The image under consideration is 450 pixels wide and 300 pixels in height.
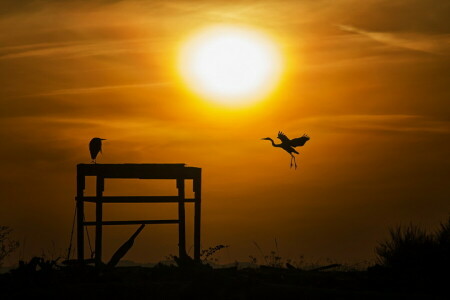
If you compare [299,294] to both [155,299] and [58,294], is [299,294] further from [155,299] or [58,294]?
[58,294]

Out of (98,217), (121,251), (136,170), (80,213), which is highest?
(136,170)

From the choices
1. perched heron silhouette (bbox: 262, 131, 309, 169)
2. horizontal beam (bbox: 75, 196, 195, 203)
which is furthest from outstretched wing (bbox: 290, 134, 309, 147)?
horizontal beam (bbox: 75, 196, 195, 203)

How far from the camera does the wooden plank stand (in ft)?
68.8

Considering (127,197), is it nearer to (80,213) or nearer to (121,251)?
(80,213)

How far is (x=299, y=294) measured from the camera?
1416cm

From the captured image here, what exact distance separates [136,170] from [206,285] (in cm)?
700

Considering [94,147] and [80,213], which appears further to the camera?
[94,147]

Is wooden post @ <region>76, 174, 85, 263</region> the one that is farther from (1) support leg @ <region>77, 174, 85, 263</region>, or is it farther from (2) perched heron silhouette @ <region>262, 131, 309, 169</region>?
(2) perched heron silhouette @ <region>262, 131, 309, 169</region>

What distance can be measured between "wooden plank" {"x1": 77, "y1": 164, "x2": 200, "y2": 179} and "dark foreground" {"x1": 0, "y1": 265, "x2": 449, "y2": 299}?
385 centimetres

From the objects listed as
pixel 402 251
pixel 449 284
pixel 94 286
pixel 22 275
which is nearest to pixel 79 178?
pixel 22 275

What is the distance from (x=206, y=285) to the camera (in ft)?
48.3

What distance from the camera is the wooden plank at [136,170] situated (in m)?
21.0

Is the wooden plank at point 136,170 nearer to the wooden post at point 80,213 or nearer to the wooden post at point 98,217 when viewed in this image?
the wooden post at point 80,213

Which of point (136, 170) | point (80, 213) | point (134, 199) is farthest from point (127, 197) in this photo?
point (80, 213)
